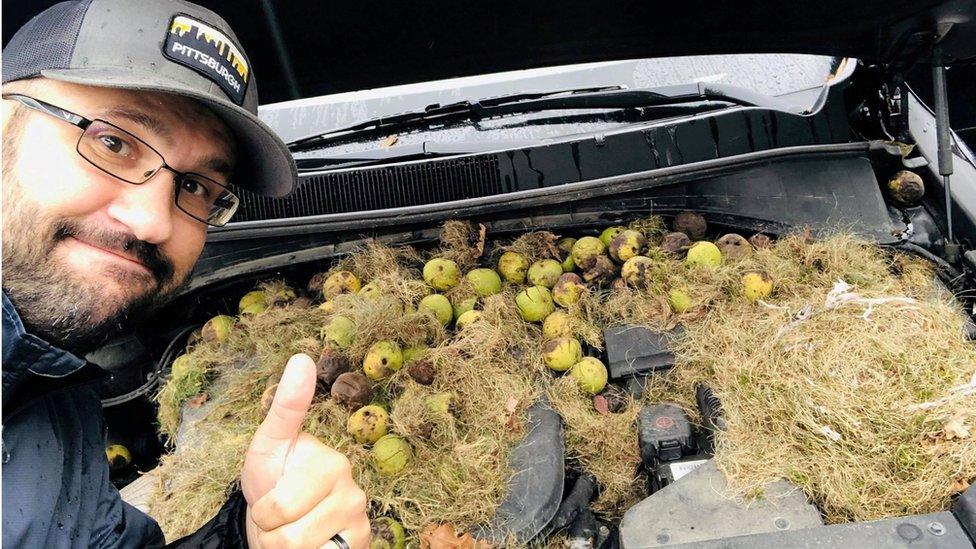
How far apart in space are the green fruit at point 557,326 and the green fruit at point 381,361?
2.41 feet

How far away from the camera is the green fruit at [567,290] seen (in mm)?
3074

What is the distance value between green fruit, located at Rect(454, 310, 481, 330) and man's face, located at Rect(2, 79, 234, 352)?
148 cm

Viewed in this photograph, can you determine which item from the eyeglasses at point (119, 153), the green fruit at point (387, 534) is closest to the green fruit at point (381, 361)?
the green fruit at point (387, 534)

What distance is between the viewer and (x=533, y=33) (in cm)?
271

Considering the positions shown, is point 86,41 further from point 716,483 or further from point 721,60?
point 721,60


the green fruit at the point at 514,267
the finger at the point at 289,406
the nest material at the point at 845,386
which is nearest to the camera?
the finger at the point at 289,406

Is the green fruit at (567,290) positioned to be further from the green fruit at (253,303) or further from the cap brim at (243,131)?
the green fruit at (253,303)

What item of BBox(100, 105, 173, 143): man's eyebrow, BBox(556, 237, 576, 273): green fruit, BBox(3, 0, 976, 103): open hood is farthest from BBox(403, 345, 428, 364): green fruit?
BBox(100, 105, 173, 143): man's eyebrow

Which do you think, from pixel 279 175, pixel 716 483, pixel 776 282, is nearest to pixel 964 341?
pixel 776 282

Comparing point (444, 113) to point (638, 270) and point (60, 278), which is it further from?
point (60, 278)

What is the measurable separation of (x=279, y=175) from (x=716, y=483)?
1820 mm

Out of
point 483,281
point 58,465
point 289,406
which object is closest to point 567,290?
point 483,281

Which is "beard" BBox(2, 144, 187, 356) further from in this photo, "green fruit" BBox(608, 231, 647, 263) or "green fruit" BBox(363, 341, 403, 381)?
"green fruit" BBox(608, 231, 647, 263)

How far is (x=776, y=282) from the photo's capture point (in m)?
2.86
